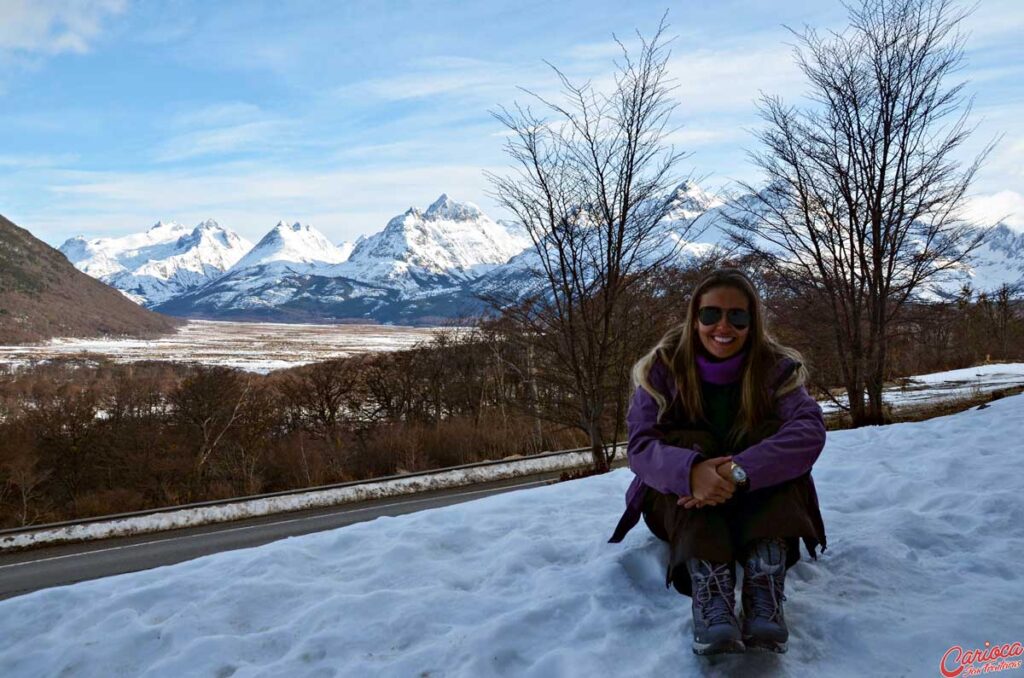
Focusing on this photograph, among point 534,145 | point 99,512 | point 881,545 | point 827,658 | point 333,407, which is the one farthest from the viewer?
point 333,407

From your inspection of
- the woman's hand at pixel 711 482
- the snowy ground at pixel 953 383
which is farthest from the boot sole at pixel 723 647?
the snowy ground at pixel 953 383

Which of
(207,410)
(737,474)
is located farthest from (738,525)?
(207,410)

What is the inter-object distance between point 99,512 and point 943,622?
20.9 m

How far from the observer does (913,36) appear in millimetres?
9703

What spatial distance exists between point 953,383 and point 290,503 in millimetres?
27838

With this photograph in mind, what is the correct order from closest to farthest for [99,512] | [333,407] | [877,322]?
[877,322]
[99,512]
[333,407]

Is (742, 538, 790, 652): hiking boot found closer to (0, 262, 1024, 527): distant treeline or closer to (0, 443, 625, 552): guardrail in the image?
(0, 443, 625, 552): guardrail

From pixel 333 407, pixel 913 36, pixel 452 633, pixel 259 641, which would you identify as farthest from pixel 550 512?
pixel 333 407

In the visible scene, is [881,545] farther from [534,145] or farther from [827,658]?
[534,145]

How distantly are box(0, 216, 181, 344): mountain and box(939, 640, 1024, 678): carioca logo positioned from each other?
180376 millimetres

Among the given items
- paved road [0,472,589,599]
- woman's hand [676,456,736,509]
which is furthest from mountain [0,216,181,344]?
woman's hand [676,456,736,509]

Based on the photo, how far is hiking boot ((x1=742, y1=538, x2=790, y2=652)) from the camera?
2312 millimetres

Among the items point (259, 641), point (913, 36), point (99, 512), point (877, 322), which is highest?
point (913, 36)

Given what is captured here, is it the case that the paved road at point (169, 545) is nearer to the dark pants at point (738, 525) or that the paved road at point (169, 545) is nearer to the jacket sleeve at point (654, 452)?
the jacket sleeve at point (654, 452)
